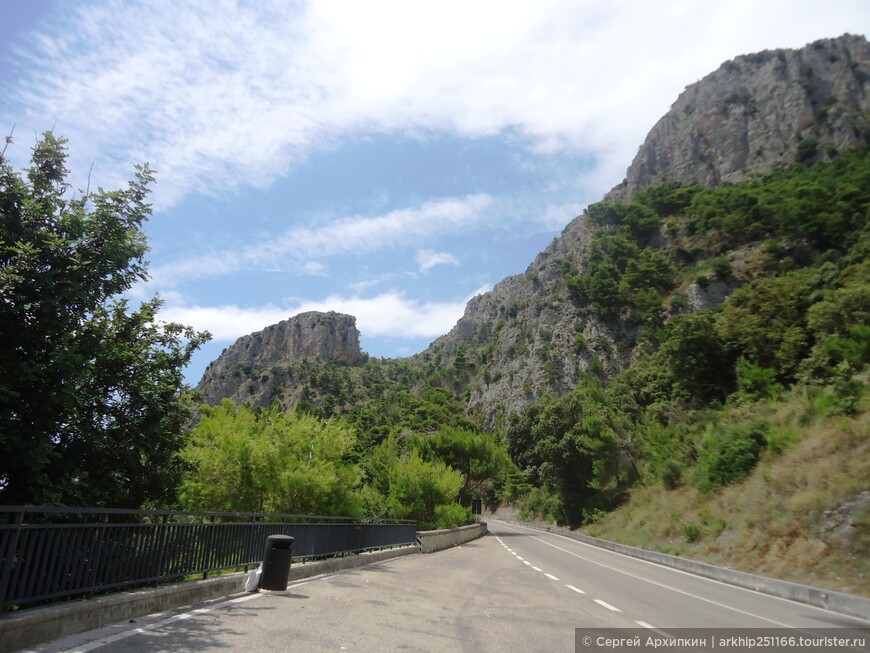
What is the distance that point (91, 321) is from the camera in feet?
27.0

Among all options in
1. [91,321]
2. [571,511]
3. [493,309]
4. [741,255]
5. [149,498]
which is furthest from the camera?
[493,309]

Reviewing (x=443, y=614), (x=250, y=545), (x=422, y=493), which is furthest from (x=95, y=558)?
(x=422, y=493)

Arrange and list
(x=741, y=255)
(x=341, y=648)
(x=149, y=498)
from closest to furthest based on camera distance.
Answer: (x=341, y=648) < (x=149, y=498) < (x=741, y=255)

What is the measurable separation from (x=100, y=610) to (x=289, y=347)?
552ft

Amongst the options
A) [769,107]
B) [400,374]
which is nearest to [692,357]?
[769,107]

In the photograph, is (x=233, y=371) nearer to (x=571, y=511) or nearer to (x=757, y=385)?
(x=571, y=511)

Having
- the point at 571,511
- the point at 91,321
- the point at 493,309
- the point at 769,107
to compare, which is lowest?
the point at 571,511

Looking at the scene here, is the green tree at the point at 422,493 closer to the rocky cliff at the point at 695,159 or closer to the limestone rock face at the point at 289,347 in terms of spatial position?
the rocky cliff at the point at 695,159

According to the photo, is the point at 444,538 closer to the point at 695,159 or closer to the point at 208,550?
the point at 208,550

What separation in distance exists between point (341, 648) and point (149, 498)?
527 centimetres

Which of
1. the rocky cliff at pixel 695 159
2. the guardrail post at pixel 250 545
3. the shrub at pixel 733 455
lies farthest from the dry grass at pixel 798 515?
the rocky cliff at pixel 695 159

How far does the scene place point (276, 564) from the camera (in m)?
10.0

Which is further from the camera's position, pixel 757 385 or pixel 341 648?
pixel 757 385

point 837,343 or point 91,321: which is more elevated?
point 837,343
